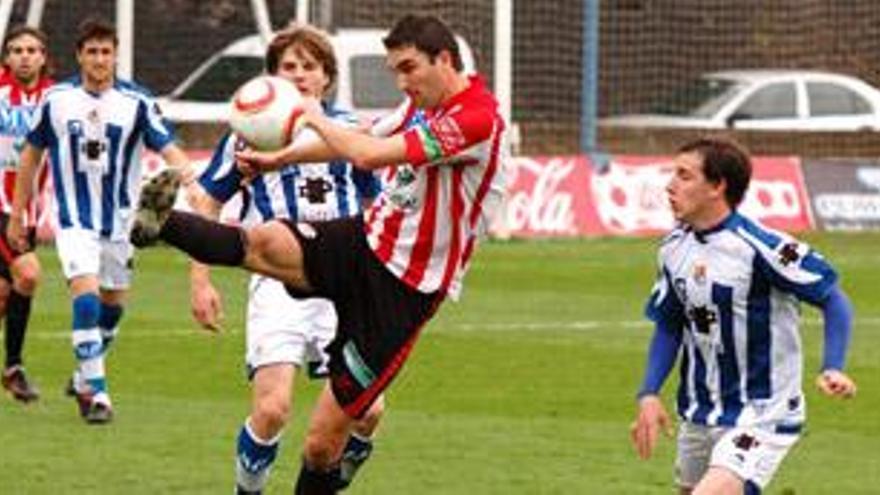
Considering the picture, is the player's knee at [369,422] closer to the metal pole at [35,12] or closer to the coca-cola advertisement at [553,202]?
the coca-cola advertisement at [553,202]

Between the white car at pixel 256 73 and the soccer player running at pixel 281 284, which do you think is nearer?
the soccer player running at pixel 281 284

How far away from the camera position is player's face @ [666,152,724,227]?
9414 mm

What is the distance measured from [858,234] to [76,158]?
17368 mm

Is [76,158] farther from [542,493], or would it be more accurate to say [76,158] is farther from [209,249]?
[209,249]

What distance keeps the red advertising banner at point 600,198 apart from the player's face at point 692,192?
1978cm

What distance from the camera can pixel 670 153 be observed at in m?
32.3

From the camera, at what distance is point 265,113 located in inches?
379

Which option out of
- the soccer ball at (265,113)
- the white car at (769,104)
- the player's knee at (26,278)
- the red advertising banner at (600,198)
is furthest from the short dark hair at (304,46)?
the white car at (769,104)

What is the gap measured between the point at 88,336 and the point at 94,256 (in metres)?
0.46

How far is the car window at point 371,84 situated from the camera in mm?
31672

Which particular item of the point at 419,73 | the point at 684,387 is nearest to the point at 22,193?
the point at 419,73

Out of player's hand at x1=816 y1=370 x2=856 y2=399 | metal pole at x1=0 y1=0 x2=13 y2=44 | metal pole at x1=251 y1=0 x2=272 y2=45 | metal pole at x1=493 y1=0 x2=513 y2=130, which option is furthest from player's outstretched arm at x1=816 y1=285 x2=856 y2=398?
metal pole at x1=251 y1=0 x2=272 y2=45

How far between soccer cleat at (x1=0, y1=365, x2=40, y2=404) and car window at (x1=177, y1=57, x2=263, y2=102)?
16494 mm

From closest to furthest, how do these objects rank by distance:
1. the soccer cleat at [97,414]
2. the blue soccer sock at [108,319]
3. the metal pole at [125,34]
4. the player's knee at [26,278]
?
the soccer cleat at [97,414]
the blue soccer sock at [108,319]
the player's knee at [26,278]
the metal pole at [125,34]
